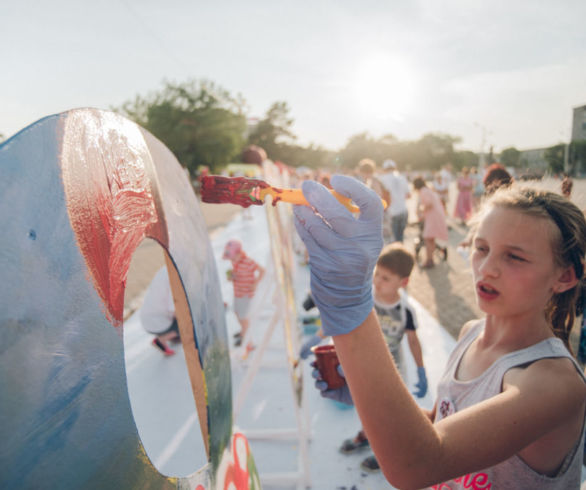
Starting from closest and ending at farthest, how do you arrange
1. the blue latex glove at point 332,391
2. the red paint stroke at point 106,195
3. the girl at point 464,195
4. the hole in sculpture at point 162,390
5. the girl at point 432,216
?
the red paint stroke at point 106,195 < the blue latex glove at point 332,391 < the hole in sculpture at point 162,390 < the girl at point 432,216 < the girl at point 464,195

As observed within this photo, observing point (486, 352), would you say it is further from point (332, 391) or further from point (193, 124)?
point (193, 124)

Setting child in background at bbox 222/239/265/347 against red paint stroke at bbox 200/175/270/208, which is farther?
child in background at bbox 222/239/265/347

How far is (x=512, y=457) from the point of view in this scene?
3.00 feet

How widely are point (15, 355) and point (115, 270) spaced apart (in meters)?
0.23

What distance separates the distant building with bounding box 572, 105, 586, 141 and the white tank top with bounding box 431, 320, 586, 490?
2.12 metres

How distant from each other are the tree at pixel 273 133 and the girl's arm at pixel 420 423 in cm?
5765

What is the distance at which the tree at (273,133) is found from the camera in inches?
2239

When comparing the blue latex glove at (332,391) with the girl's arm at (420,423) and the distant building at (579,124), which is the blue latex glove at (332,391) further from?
the distant building at (579,124)

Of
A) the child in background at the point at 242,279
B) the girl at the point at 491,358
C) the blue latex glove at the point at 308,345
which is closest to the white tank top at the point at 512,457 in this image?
the girl at the point at 491,358

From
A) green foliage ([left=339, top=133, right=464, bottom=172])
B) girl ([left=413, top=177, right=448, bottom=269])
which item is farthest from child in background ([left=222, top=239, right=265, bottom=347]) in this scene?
green foliage ([left=339, top=133, right=464, bottom=172])

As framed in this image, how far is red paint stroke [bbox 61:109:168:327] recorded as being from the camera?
23.6 inches

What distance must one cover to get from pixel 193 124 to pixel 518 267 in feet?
113

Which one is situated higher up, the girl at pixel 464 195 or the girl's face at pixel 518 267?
the girl's face at pixel 518 267

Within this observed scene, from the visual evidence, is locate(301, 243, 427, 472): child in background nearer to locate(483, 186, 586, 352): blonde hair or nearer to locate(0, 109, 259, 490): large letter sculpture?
locate(483, 186, 586, 352): blonde hair
